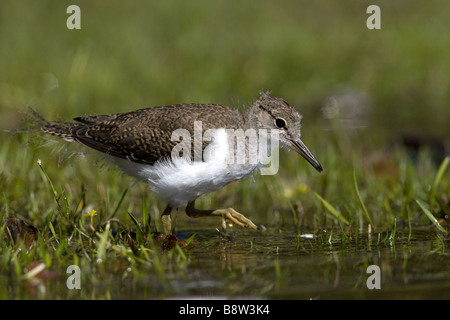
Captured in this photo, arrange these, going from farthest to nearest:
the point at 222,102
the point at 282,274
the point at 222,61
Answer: the point at 222,61
the point at 222,102
the point at 282,274

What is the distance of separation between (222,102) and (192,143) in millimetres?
4395

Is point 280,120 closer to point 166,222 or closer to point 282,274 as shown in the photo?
point 166,222

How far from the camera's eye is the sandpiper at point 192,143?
6.11m

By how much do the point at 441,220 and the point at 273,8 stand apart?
30.4ft

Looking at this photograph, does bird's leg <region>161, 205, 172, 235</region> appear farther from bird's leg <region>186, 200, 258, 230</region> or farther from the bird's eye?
the bird's eye

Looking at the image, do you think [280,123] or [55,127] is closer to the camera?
[280,123]

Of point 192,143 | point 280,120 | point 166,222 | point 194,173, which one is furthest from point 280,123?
point 166,222

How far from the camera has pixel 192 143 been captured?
6156 millimetres

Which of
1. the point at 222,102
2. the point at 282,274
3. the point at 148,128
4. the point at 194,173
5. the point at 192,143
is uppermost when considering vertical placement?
the point at 222,102

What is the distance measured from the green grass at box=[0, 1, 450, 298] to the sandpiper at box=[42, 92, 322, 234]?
29 cm

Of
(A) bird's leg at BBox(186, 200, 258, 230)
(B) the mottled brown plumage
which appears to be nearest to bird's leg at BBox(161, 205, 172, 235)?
(A) bird's leg at BBox(186, 200, 258, 230)
